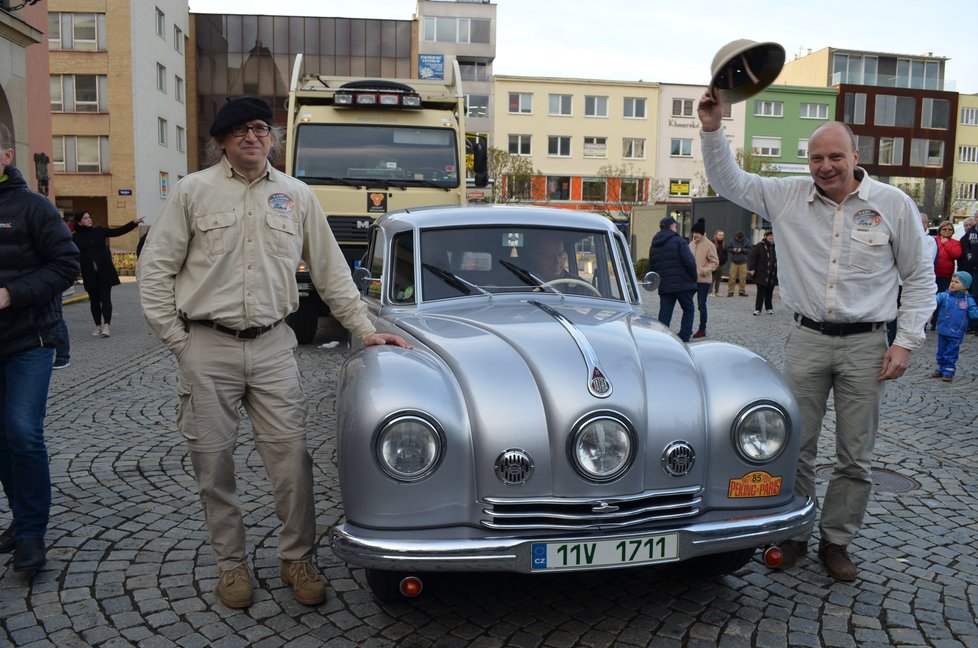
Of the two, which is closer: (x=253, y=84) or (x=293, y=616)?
(x=293, y=616)

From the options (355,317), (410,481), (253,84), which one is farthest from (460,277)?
(253,84)

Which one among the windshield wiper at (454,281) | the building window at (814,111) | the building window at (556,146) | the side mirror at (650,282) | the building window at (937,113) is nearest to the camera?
the windshield wiper at (454,281)

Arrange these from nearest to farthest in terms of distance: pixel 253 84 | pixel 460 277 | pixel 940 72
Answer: pixel 460 277, pixel 253 84, pixel 940 72

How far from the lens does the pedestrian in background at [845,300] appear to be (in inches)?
156

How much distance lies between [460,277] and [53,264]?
6.90 feet

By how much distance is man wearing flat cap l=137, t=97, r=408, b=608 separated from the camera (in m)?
3.53

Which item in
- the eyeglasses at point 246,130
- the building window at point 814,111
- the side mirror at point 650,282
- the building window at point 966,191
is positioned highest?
the building window at point 814,111

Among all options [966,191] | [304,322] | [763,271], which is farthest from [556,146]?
[304,322]

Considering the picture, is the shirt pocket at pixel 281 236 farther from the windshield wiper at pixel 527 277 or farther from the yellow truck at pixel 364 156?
the yellow truck at pixel 364 156

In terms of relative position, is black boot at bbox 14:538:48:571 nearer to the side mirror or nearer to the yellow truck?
the side mirror

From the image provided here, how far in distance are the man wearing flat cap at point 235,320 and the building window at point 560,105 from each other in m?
58.5

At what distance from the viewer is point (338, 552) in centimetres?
317

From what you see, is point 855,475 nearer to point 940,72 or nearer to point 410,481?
point 410,481

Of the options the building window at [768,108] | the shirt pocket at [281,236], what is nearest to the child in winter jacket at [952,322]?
the shirt pocket at [281,236]
